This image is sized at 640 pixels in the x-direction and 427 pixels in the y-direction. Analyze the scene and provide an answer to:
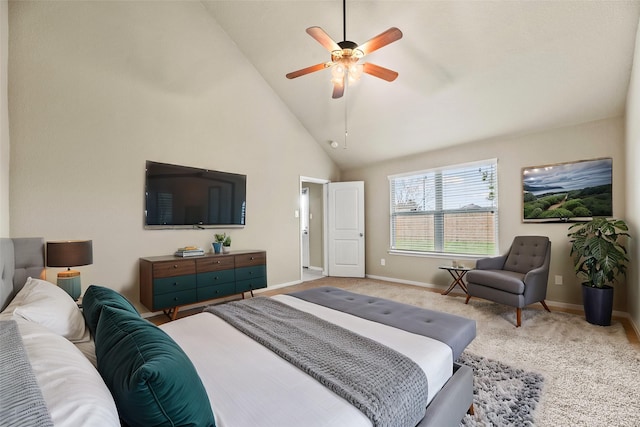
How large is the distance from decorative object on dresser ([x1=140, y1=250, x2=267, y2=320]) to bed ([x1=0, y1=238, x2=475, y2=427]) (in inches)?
46.9

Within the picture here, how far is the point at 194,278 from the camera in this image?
339 cm

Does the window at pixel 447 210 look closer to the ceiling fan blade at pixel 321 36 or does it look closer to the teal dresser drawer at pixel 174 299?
the ceiling fan blade at pixel 321 36

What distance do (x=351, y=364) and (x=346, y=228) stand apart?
458 centimetres

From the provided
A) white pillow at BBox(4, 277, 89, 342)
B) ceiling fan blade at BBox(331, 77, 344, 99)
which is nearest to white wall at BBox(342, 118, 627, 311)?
ceiling fan blade at BBox(331, 77, 344, 99)

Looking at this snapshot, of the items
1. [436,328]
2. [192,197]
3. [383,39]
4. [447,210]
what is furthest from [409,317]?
[447,210]

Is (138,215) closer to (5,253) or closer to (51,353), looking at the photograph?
(5,253)

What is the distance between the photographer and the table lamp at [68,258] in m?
2.37

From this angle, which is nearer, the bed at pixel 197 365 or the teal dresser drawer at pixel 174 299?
the bed at pixel 197 365

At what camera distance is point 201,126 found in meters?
3.93

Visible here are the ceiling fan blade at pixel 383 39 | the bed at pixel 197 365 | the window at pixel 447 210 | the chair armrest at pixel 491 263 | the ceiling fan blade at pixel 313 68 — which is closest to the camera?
the bed at pixel 197 365

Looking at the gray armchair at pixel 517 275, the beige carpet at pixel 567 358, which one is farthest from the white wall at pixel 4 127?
the gray armchair at pixel 517 275

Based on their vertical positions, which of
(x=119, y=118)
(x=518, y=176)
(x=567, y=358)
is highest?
(x=119, y=118)

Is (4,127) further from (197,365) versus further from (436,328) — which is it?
(436,328)

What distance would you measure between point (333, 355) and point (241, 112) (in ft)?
13.0
